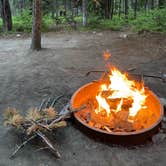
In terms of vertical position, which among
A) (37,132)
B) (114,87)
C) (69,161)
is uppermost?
(114,87)

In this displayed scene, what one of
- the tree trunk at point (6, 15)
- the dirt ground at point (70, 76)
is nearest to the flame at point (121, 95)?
the dirt ground at point (70, 76)

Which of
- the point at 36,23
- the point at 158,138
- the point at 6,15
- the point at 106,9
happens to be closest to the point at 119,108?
the point at 158,138

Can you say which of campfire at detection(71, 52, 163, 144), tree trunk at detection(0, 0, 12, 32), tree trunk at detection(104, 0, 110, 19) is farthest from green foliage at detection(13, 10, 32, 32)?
campfire at detection(71, 52, 163, 144)

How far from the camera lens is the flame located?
13.9 ft

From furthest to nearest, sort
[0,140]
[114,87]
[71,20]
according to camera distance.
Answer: [71,20], [114,87], [0,140]

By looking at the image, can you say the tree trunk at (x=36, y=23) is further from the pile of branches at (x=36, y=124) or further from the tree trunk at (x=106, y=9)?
the tree trunk at (x=106, y=9)

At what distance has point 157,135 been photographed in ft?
13.2

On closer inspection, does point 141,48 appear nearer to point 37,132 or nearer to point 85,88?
point 85,88

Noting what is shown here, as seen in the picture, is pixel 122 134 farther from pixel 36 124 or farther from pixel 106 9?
pixel 106 9

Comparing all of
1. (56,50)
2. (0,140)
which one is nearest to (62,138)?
(0,140)

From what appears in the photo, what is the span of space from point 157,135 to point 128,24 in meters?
10.2

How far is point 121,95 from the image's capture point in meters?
4.42

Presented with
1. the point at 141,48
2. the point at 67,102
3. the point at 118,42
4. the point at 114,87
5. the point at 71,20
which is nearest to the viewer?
the point at 114,87

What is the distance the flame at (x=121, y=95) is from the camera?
4242 millimetres
